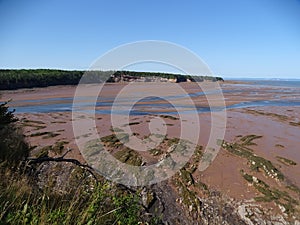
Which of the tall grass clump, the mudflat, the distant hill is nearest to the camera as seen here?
the tall grass clump

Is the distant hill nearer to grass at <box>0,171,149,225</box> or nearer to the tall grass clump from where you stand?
the tall grass clump

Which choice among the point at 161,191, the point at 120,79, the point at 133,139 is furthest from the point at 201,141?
the point at 120,79

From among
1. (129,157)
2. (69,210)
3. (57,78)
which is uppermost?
(69,210)

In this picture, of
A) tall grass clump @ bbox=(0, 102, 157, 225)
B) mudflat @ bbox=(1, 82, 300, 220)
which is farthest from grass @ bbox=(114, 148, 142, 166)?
tall grass clump @ bbox=(0, 102, 157, 225)

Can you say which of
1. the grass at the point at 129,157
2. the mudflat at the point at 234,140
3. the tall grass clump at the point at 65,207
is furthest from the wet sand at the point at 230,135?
the tall grass clump at the point at 65,207

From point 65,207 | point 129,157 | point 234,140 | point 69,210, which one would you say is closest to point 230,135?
point 234,140

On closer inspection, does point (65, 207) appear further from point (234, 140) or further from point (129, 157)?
point (234, 140)

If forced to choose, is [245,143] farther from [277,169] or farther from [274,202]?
[274,202]

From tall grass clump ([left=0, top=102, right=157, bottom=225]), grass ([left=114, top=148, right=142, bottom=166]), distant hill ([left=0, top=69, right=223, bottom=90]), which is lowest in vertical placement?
distant hill ([left=0, top=69, right=223, bottom=90])
